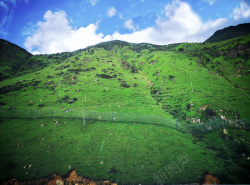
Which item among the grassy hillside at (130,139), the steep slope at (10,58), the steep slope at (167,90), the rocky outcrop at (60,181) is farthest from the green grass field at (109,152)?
the steep slope at (10,58)

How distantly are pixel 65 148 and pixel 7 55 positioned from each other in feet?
613

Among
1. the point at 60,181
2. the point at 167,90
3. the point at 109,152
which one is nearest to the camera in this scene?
the point at 60,181

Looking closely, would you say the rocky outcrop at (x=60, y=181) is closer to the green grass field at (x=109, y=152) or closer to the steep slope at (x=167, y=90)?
the green grass field at (x=109, y=152)

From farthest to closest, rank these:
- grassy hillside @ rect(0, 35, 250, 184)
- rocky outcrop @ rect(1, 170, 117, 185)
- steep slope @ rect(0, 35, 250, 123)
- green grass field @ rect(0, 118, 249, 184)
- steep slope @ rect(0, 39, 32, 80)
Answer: steep slope @ rect(0, 39, 32, 80) < steep slope @ rect(0, 35, 250, 123) < grassy hillside @ rect(0, 35, 250, 184) < green grass field @ rect(0, 118, 249, 184) < rocky outcrop @ rect(1, 170, 117, 185)

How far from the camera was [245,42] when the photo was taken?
3159 inches

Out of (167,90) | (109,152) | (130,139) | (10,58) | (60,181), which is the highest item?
(10,58)

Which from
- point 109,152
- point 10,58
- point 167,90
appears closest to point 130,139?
point 109,152

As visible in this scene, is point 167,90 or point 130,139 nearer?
point 130,139

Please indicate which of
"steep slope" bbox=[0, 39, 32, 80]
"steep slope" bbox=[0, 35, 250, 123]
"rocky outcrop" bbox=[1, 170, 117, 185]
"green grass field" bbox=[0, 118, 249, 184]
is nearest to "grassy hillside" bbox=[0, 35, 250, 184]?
"green grass field" bbox=[0, 118, 249, 184]

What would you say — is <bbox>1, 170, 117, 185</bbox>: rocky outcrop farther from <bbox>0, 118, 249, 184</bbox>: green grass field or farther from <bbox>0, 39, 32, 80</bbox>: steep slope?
<bbox>0, 39, 32, 80</bbox>: steep slope

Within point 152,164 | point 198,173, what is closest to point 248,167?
point 198,173

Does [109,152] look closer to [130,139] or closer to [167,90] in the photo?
[130,139]

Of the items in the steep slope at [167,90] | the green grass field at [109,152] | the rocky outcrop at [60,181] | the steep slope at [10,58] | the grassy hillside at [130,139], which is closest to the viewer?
the rocky outcrop at [60,181]

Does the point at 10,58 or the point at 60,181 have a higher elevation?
the point at 10,58
